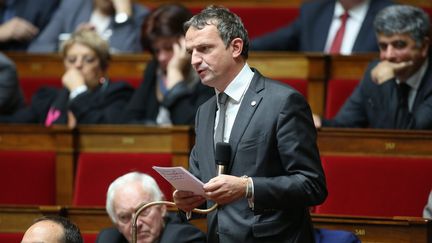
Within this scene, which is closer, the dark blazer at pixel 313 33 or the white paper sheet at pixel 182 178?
the white paper sheet at pixel 182 178

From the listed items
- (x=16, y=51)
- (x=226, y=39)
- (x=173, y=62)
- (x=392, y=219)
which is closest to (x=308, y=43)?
(x=173, y=62)

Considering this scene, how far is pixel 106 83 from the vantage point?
6.39 feet

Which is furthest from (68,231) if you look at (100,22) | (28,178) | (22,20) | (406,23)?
(22,20)

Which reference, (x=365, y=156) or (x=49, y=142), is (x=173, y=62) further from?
(x=365, y=156)

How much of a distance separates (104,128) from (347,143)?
45 centimetres

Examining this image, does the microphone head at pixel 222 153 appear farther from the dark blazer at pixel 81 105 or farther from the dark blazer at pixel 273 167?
the dark blazer at pixel 81 105

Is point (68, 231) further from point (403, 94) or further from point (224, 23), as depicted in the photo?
point (403, 94)

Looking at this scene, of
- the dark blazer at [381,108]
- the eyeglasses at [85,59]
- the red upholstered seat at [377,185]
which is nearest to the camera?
the red upholstered seat at [377,185]

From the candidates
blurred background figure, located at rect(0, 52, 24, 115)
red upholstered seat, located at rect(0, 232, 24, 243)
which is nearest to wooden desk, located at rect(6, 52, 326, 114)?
blurred background figure, located at rect(0, 52, 24, 115)

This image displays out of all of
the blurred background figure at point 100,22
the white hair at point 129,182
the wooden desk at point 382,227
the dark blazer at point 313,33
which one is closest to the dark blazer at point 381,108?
the dark blazer at point 313,33

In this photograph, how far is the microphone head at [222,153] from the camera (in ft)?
3.56

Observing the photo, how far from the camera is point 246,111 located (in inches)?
43.9

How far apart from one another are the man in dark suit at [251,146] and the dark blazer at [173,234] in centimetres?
14

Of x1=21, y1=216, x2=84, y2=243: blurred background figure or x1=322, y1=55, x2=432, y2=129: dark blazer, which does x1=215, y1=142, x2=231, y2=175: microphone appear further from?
x1=322, y1=55, x2=432, y2=129: dark blazer
